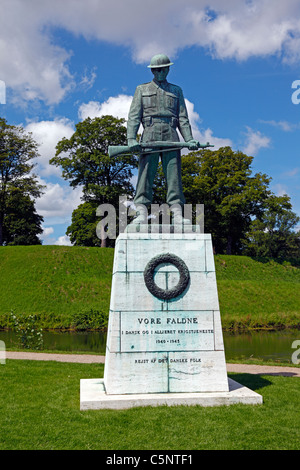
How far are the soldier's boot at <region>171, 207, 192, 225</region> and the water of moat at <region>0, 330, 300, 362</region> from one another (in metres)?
8.04

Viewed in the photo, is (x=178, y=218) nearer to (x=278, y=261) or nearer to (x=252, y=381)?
(x=252, y=381)

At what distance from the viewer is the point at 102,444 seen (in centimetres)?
591

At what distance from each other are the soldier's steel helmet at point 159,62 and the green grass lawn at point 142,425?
671 cm

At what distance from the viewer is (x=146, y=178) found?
946 centimetres

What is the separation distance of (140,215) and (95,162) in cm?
3190

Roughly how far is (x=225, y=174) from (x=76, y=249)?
727 inches

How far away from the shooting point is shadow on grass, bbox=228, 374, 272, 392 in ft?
31.0

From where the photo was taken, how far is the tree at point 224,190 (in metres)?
43.3

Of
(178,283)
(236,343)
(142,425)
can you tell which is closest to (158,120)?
(178,283)

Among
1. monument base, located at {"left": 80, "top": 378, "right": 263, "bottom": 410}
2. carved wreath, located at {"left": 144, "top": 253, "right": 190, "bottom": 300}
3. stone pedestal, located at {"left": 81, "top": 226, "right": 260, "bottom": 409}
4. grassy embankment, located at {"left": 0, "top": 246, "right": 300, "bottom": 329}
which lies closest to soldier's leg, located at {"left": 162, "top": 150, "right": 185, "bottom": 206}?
stone pedestal, located at {"left": 81, "top": 226, "right": 260, "bottom": 409}

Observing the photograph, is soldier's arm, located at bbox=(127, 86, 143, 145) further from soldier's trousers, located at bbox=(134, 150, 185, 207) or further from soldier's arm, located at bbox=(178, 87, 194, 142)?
soldier's arm, located at bbox=(178, 87, 194, 142)

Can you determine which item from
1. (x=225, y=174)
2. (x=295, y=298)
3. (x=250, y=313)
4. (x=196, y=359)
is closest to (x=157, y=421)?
(x=196, y=359)

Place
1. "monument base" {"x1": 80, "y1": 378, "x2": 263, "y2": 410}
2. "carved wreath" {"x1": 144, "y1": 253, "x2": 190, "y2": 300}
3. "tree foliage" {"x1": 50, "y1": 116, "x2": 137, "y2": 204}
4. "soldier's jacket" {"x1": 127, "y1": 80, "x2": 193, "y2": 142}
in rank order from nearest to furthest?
"monument base" {"x1": 80, "y1": 378, "x2": 263, "y2": 410}, "carved wreath" {"x1": 144, "y1": 253, "x2": 190, "y2": 300}, "soldier's jacket" {"x1": 127, "y1": 80, "x2": 193, "y2": 142}, "tree foliage" {"x1": 50, "y1": 116, "x2": 137, "y2": 204}
